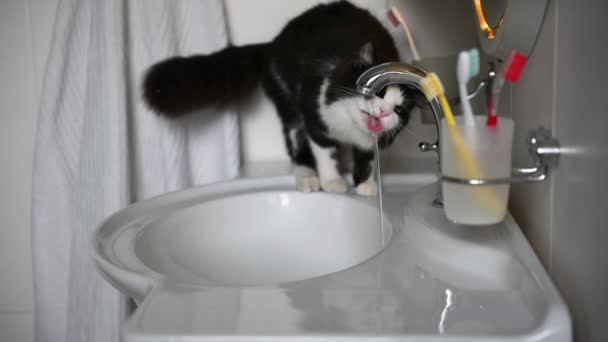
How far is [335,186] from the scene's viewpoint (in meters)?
0.99

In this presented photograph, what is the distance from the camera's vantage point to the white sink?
0.45 meters

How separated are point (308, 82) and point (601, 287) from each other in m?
0.73

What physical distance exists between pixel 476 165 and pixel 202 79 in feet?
2.33

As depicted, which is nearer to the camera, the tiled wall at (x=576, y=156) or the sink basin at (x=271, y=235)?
the tiled wall at (x=576, y=156)

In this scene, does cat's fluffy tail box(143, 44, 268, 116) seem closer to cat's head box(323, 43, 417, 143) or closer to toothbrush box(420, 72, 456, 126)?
cat's head box(323, 43, 417, 143)

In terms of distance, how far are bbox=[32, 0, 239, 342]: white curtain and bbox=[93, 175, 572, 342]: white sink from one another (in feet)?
0.70

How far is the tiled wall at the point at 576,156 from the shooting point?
44 centimetres

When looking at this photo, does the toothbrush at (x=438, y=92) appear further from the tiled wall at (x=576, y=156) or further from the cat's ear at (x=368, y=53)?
the cat's ear at (x=368, y=53)

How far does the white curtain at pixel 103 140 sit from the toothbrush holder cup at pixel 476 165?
69 cm

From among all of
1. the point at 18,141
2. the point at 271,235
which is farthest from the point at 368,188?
the point at 18,141

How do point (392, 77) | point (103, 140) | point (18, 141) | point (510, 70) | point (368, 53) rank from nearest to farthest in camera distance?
point (510, 70) → point (392, 77) → point (368, 53) → point (103, 140) → point (18, 141)

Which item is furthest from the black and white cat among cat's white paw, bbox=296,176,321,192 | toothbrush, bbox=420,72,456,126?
toothbrush, bbox=420,72,456,126

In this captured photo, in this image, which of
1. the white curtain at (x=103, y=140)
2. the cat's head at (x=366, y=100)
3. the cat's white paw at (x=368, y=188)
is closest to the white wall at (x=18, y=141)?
the white curtain at (x=103, y=140)

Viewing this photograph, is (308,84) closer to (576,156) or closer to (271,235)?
(271,235)
